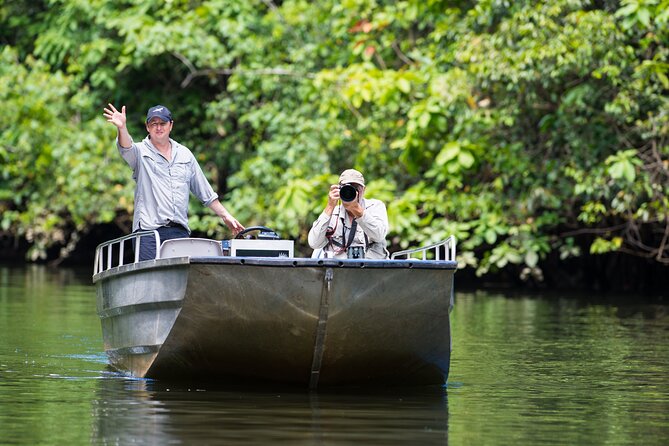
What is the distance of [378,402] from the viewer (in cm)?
967

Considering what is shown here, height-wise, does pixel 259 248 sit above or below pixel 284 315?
above

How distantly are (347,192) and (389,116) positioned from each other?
13.2 meters

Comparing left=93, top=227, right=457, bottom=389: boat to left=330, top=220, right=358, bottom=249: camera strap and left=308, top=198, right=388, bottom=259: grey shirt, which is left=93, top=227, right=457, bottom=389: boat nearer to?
left=308, top=198, right=388, bottom=259: grey shirt

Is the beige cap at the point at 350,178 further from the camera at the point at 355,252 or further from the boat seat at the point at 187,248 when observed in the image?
the boat seat at the point at 187,248

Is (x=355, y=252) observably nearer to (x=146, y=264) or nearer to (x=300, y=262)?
(x=300, y=262)

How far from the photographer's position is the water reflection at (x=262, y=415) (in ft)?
26.3

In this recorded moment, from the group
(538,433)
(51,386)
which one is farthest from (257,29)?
(538,433)

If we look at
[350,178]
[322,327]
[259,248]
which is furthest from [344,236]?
[322,327]

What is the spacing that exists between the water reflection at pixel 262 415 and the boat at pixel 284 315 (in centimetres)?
16

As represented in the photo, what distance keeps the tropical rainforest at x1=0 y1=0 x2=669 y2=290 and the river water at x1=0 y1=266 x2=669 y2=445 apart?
19.8ft

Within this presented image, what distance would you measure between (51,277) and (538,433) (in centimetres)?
1946

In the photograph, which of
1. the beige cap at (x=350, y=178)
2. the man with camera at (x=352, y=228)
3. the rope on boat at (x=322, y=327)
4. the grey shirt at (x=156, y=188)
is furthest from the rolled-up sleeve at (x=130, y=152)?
the rope on boat at (x=322, y=327)

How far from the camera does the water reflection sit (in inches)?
316

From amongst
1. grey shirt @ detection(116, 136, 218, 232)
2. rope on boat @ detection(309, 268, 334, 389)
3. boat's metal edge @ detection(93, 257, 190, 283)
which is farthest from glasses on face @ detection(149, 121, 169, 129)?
rope on boat @ detection(309, 268, 334, 389)
